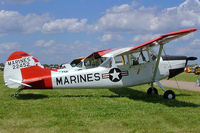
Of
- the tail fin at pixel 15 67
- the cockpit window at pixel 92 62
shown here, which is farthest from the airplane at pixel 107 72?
the cockpit window at pixel 92 62

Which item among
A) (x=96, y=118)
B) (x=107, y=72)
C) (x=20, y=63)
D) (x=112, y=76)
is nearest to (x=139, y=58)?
(x=112, y=76)

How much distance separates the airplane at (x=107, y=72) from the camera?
318 inches

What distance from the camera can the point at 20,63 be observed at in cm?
816

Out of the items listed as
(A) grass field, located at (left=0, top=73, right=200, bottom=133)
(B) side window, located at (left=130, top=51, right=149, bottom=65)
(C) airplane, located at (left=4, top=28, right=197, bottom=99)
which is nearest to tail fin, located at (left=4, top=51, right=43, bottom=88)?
(C) airplane, located at (left=4, top=28, right=197, bottom=99)

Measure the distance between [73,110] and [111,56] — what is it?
321cm

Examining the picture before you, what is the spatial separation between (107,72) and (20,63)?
3366 millimetres

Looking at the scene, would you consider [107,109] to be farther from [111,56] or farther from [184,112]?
[111,56]

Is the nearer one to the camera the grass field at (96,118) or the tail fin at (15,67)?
the grass field at (96,118)

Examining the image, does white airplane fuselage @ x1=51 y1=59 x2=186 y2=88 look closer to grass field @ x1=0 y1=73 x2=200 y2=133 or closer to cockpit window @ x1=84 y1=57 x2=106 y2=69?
grass field @ x1=0 y1=73 x2=200 y2=133

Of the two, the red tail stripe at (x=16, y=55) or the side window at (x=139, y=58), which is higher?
the red tail stripe at (x=16, y=55)

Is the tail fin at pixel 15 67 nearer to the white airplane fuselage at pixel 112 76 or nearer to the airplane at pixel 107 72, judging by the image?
the airplane at pixel 107 72

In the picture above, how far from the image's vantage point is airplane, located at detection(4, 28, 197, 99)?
808 cm

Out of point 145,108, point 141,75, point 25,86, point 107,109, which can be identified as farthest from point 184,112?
point 25,86

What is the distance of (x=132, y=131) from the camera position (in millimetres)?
4344
